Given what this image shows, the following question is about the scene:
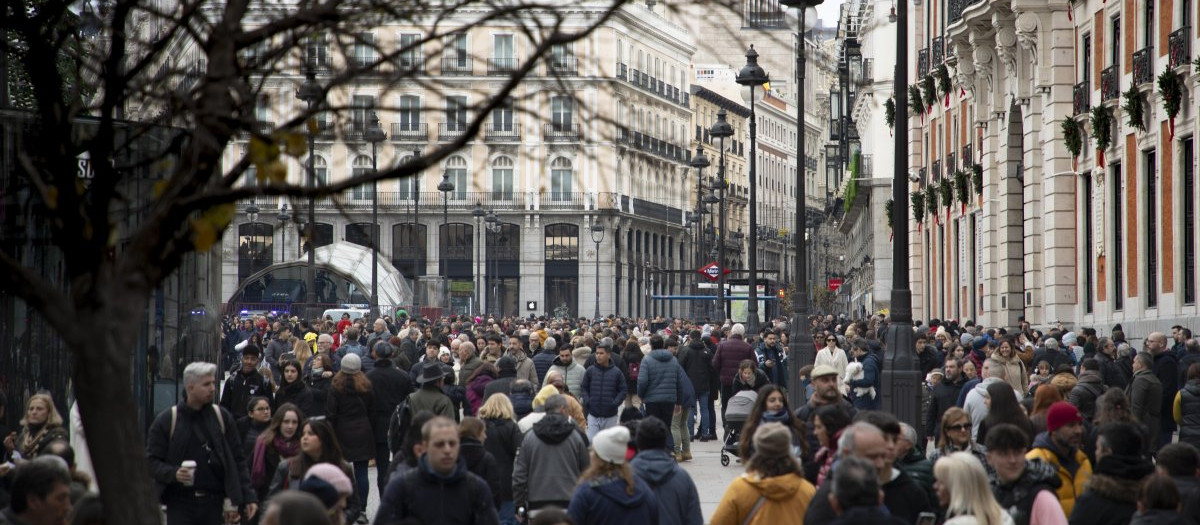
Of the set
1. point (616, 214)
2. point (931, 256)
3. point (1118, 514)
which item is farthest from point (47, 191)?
point (616, 214)

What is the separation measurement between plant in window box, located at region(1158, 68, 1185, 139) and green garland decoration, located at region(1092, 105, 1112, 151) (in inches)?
162

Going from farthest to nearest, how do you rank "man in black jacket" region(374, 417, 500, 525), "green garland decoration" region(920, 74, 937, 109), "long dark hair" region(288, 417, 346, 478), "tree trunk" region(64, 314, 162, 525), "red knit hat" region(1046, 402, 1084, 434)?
1. "green garland decoration" region(920, 74, 937, 109)
2. "long dark hair" region(288, 417, 346, 478)
3. "red knit hat" region(1046, 402, 1084, 434)
4. "man in black jacket" region(374, 417, 500, 525)
5. "tree trunk" region(64, 314, 162, 525)

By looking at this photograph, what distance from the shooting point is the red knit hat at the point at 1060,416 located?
1023cm

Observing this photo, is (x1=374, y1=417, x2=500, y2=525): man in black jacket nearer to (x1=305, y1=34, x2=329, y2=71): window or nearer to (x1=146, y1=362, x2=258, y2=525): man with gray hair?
(x1=146, y1=362, x2=258, y2=525): man with gray hair

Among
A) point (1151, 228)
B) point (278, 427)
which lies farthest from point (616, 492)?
point (1151, 228)

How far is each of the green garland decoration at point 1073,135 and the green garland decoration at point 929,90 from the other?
1470cm

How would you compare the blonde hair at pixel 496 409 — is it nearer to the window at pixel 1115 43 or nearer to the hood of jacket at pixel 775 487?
the hood of jacket at pixel 775 487

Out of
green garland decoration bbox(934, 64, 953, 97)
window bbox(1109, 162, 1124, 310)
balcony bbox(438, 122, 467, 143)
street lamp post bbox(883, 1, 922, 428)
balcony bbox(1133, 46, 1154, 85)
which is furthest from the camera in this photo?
green garland decoration bbox(934, 64, 953, 97)

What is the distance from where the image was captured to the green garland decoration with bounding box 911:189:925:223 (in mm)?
52531

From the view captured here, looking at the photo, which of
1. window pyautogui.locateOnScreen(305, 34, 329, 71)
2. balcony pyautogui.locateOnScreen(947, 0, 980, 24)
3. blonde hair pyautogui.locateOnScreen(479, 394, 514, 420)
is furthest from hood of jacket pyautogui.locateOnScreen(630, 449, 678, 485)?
balcony pyautogui.locateOnScreen(947, 0, 980, 24)

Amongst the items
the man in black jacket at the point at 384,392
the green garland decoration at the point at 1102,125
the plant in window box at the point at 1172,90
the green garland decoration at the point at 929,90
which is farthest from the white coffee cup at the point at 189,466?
the green garland decoration at the point at 929,90

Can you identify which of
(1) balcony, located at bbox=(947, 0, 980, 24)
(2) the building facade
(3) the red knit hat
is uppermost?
(1) balcony, located at bbox=(947, 0, 980, 24)

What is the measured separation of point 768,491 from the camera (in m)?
9.15

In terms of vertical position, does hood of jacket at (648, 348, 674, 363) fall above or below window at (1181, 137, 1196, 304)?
below
